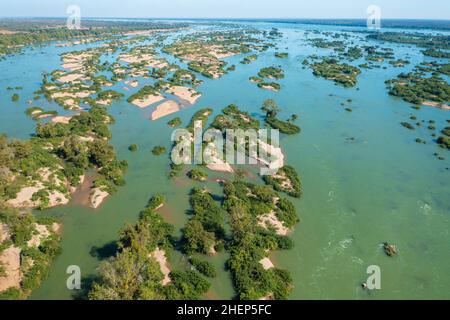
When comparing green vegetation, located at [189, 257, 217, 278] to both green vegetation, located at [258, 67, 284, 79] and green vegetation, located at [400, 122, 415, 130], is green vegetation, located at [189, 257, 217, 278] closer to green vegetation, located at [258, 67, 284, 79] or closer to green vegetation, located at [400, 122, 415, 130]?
green vegetation, located at [400, 122, 415, 130]

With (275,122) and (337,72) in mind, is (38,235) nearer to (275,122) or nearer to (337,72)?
(275,122)

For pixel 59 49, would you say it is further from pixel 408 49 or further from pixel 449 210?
pixel 408 49

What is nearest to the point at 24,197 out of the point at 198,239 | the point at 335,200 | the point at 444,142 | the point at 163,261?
the point at 163,261

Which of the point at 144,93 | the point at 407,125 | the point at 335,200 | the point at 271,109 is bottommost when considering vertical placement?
the point at 335,200

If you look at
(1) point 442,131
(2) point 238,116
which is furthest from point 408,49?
(2) point 238,116

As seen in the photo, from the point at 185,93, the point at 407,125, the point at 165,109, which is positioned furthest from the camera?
the point at 185,93

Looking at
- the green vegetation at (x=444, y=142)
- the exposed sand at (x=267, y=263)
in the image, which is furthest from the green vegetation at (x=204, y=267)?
the green vegetation at (x=444, y=142)
